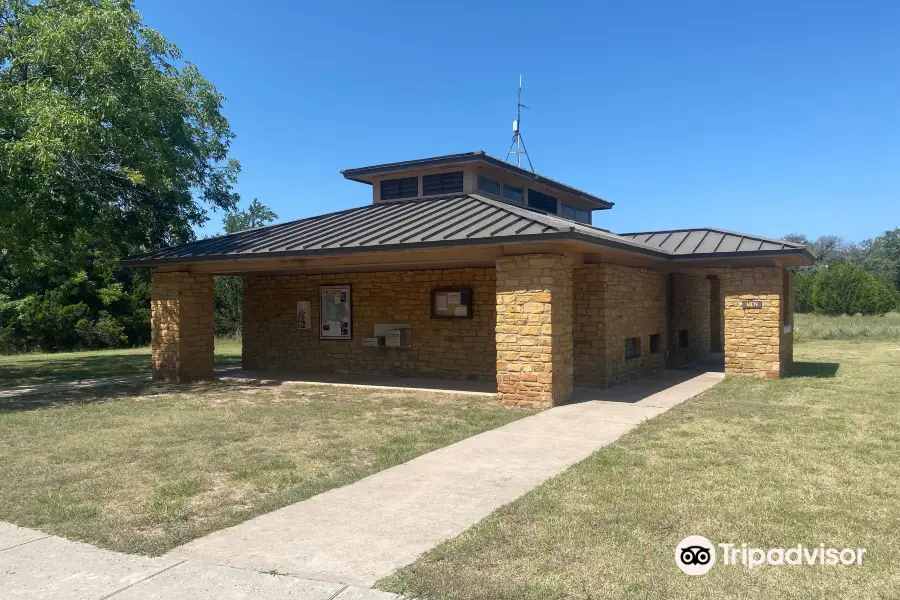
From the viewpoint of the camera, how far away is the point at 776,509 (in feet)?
16.0

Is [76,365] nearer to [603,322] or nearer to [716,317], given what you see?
[603,322]

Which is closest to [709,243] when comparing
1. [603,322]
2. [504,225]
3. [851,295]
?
[603,322]

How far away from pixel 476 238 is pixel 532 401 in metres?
2.71

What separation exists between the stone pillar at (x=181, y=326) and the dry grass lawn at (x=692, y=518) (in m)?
10.4

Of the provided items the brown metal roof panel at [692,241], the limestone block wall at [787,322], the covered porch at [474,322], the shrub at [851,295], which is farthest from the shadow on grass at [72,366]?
the shrub at [851,295]

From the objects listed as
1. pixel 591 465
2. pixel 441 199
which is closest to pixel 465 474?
pixel 591 465

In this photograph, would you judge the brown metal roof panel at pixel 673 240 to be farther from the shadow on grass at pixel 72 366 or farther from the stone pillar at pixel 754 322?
the shadow on grass at pixel 72 366

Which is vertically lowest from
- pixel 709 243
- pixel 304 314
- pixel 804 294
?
pixel 304 314

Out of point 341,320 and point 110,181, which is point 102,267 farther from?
point 341,320

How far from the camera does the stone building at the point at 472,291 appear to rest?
33.7 feet

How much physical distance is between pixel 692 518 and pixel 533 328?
18.1 feet

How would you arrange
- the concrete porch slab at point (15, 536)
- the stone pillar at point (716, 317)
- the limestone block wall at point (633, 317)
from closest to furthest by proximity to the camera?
the concrete porch slab at point (15, 536)
the limestone block wall at point (633, 317)
the stone pillar at point (716, 317)

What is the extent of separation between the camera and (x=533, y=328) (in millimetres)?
10078

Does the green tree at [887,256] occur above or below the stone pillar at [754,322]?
above
